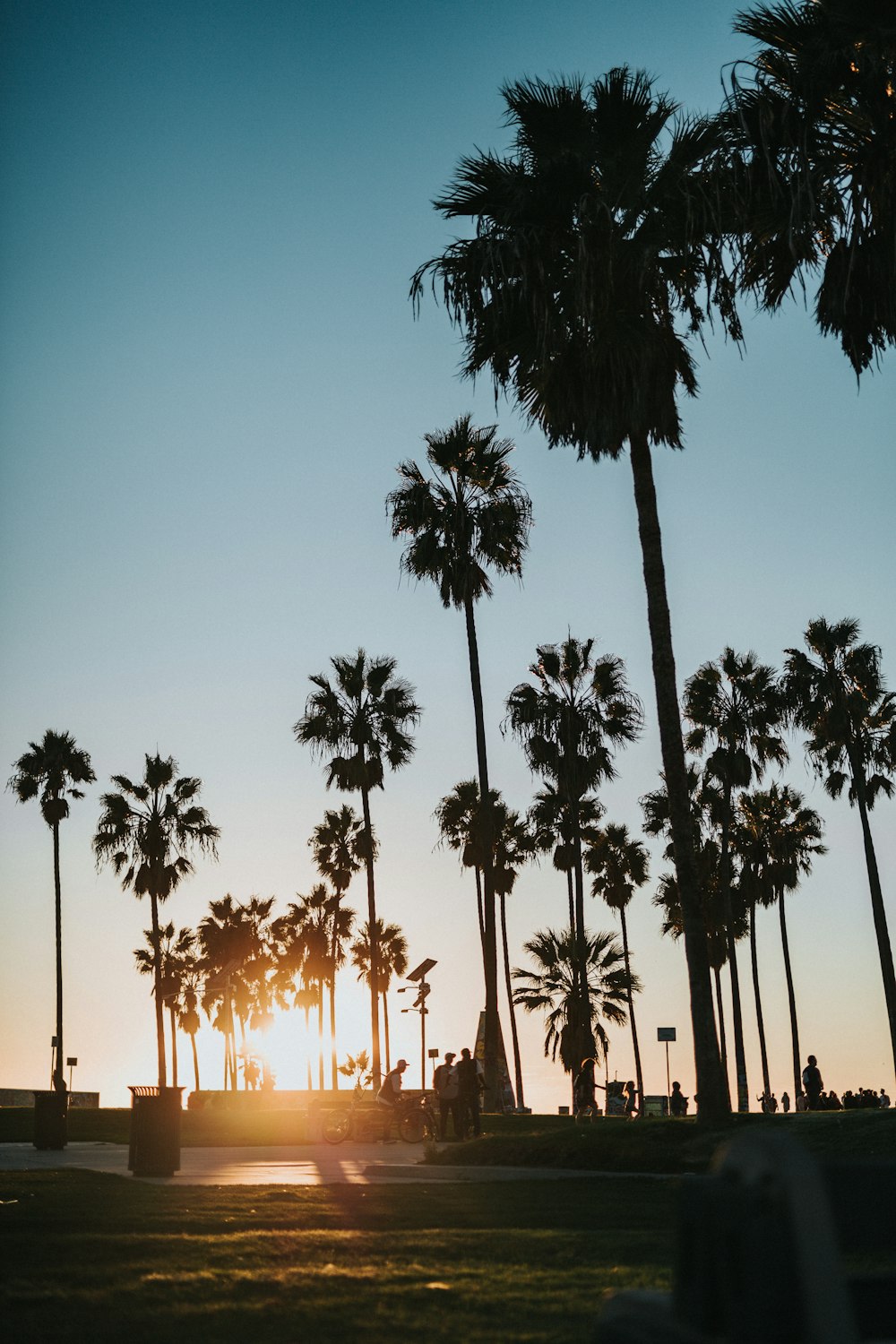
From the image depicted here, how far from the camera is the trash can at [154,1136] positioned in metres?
16.3

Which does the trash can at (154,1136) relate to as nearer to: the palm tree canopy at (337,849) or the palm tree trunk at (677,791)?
the palm tree trunk at (677,791)

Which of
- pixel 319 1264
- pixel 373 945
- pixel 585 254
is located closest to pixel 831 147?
pixel 585 254

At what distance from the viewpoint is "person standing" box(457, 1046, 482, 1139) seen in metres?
25.6

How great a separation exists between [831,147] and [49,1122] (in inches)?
811

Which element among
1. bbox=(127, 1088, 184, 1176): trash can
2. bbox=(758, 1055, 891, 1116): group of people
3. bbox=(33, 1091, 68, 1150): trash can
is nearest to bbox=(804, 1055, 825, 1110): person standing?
bbox=(758, 1055, 891, 1116): group of people

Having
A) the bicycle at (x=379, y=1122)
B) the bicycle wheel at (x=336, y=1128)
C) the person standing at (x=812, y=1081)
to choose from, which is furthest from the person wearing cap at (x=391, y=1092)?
the person standing at (x=812, y=1081)

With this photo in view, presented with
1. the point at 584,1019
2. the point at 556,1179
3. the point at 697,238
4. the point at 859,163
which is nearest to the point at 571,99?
the point at 697,238

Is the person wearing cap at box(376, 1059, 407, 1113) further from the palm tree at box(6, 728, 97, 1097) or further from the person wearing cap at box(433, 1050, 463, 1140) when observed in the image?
the palm tree at box(6, 728, 97, 1097)

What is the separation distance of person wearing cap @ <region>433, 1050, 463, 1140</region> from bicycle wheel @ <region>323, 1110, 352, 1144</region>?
1.85 meters

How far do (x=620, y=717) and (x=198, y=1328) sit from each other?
3637 cm

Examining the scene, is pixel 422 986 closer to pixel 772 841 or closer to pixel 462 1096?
pixel 462 1096

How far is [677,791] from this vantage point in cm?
1836

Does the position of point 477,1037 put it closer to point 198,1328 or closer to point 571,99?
point 571,99

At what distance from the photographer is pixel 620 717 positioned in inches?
1618
